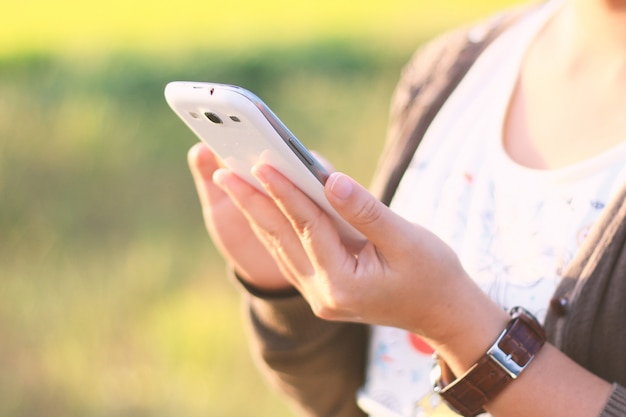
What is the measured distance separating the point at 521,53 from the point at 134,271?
1771mm

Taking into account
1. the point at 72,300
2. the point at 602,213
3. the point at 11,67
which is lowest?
the point at 72,300

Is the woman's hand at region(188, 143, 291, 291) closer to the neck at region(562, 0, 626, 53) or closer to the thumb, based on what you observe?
the thumb

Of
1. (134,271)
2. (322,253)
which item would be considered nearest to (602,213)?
(322,253)

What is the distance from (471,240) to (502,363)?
0.20 meters

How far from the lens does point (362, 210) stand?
80 centimetres

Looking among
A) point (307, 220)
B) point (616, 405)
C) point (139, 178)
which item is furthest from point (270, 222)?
point (139, 178)

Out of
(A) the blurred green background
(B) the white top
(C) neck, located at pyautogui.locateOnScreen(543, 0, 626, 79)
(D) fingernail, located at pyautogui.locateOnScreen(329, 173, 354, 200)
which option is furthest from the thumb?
(A) the blurred green background

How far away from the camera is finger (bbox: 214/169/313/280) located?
91 centimetres

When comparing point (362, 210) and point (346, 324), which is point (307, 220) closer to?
point (362, 210)

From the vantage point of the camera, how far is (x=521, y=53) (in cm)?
112

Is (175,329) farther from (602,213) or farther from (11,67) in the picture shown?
(602,213)

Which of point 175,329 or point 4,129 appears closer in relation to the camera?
point 175,329

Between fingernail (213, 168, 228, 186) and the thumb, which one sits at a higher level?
the thumb

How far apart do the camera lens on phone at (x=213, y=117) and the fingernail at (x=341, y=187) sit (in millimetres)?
138
